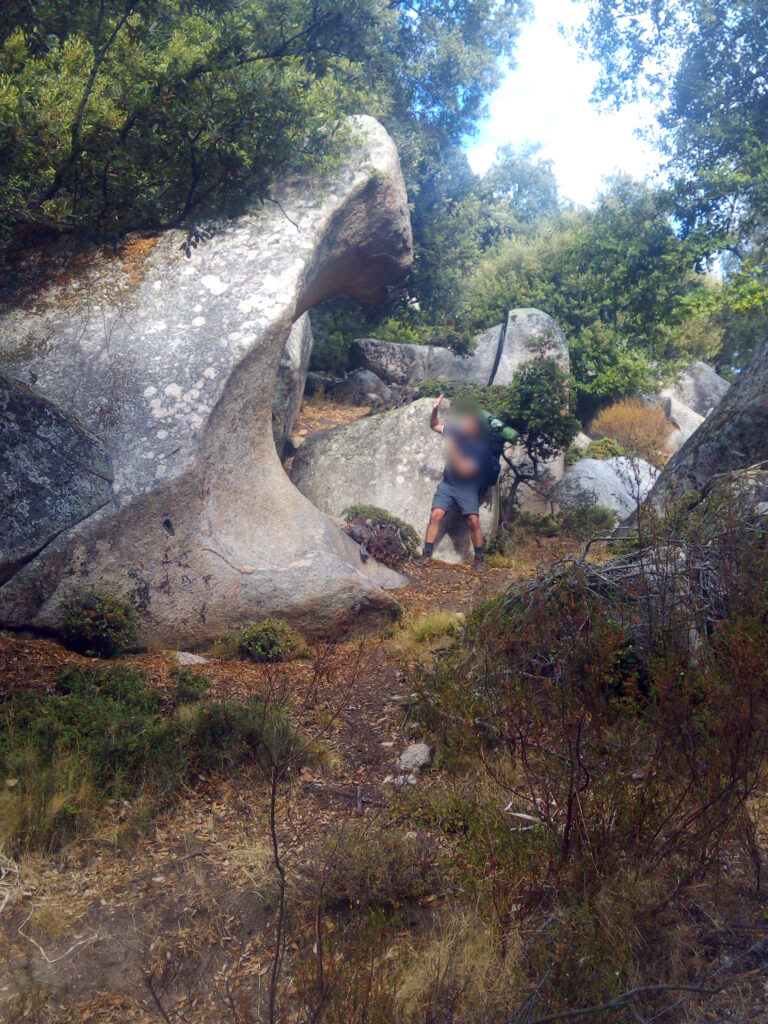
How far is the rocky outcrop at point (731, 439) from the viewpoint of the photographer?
21.9ft

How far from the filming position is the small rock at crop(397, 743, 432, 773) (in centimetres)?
441

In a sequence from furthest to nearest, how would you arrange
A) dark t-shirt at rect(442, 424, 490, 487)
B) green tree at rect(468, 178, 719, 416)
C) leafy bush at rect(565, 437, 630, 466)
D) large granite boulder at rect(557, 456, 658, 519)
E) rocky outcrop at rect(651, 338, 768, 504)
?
leafy bush at rect(565, 437, 630, 466), green tree at rect(468, 178, 719, 416), large granite boulder at rect(557, 456, 658, 519), dark t-shirt at rect(442, 424, 490, 487), rocky outcrop at rect(651, 338, 768, 504)

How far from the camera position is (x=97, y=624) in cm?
598

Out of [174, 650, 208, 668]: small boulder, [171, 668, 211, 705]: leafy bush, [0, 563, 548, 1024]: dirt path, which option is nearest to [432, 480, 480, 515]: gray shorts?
[174, 650, 208, 668]: small boulder

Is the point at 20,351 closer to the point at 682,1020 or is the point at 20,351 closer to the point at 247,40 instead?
the point at 247,40

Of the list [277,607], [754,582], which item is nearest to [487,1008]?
[754,582]

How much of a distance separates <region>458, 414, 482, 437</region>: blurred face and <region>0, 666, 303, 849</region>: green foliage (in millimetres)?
6393

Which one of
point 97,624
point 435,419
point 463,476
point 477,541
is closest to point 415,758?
point 97,624

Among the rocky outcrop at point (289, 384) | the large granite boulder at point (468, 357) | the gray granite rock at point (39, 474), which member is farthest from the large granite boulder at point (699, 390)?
the gray granite rock at point (39, 474)

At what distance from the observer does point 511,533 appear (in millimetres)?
11141

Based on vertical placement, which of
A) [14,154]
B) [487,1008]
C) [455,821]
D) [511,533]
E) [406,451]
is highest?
[14,154]

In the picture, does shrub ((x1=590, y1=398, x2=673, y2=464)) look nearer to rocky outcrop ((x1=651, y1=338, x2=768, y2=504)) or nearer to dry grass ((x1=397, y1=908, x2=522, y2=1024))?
rocky outcrop ((x1=651, y1=338, x2=768, y2=504))

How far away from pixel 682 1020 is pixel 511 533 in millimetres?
8937

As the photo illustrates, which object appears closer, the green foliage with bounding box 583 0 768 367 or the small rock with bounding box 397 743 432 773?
the small rock with bounding box 397 743 432 773
